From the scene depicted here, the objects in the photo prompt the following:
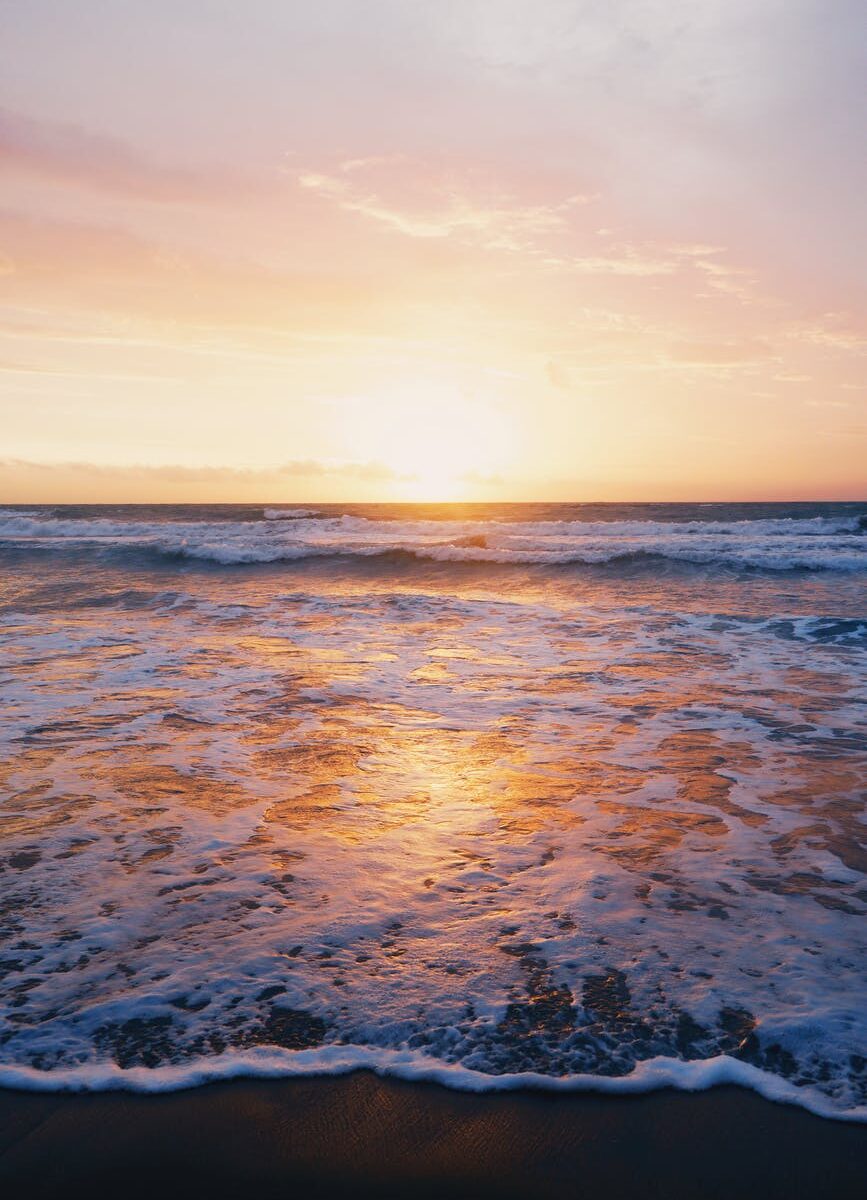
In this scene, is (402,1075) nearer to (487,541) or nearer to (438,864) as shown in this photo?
(438,864)

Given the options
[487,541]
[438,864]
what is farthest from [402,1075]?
[487,541]

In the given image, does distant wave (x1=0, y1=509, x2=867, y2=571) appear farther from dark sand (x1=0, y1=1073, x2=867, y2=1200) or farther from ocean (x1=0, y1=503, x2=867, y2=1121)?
dark sand (x1=0, y1=1073, x2=867, y2=1200)

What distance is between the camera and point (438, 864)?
4.32 meters

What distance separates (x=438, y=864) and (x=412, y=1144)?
1861 millimetres

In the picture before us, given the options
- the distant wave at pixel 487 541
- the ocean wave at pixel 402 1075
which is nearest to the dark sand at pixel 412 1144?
the ocean wave at pixel 402 1075

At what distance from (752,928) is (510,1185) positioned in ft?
6.12

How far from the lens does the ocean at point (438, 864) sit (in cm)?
287

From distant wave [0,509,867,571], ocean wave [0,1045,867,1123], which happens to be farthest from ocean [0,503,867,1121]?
distant wave [0,509,867,571]

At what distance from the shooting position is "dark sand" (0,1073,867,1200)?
7.56 feet

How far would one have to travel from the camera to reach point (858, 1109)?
101 inches

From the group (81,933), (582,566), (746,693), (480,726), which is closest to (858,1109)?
(81,933)

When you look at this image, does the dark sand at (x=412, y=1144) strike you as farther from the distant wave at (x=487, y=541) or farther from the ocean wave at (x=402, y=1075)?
the distant wave at (x=487, y=541)

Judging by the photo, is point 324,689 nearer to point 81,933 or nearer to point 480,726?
point 480,726

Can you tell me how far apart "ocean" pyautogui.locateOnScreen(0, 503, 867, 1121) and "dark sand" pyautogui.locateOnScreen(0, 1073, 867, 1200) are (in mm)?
90
